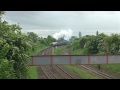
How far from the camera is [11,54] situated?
877 centimetres

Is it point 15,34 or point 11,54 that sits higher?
point 15,34

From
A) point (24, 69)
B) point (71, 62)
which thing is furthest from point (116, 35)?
point (24, 69)
